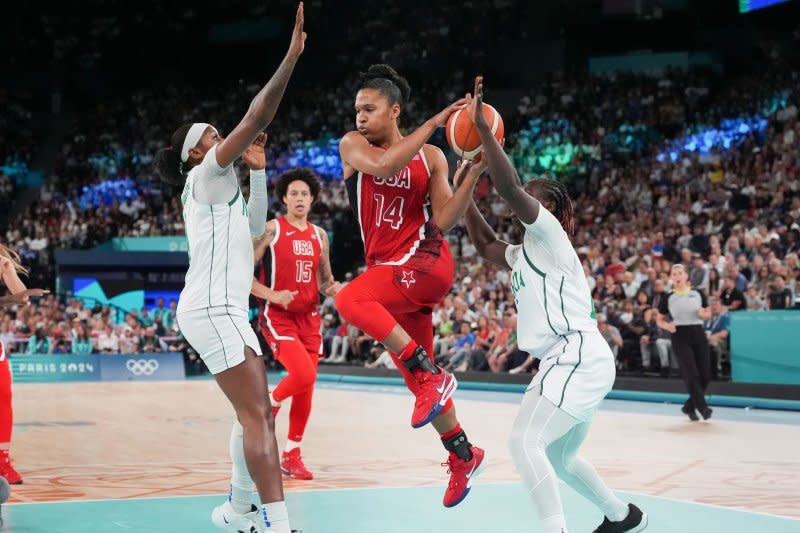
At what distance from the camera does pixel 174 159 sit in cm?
529

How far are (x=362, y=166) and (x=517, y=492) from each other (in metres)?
A: 3.01

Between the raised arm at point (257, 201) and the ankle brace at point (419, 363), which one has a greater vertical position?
the raised arm at point (257, 201)

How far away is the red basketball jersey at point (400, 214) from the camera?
5.35 meters

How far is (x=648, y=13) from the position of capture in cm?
2719

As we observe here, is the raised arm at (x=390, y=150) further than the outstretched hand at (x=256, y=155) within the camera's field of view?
No

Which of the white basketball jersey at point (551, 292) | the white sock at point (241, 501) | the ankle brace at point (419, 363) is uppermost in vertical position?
the white basketball jersey at point (551, 292)

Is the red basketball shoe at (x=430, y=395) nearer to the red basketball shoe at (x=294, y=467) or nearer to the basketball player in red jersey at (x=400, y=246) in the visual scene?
the basketball player in red jersey at (x=400, y=246)

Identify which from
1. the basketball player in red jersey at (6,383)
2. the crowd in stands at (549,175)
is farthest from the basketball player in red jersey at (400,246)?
the crowd in stands at (549,175)

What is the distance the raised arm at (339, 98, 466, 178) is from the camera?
16.3 feet

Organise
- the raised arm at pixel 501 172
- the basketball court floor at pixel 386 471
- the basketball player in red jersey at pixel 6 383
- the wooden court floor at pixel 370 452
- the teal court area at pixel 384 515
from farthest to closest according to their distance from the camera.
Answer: the wooden court floor at pixel 370 452, the basketball player in red jersey at pixel 6 383, the basketball court floor at pixel 386 471, the teal court area at pixel 384 515, the raised arm at pixel 501 172

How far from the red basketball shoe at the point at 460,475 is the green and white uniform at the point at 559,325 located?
0.79 meters

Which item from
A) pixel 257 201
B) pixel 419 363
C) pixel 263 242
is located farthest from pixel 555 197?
pixel 263 242

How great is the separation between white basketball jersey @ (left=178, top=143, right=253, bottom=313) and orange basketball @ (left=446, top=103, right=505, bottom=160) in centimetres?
111

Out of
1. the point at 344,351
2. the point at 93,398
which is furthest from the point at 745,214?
the point at 93,398
